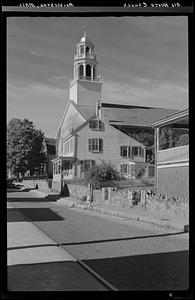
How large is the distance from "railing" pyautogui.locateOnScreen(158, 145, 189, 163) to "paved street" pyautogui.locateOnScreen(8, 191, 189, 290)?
9265 mm

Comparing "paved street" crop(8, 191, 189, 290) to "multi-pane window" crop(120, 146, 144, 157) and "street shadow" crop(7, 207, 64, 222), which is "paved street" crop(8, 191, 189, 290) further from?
"multi-pane window" crop(120, 146, 144, 157)

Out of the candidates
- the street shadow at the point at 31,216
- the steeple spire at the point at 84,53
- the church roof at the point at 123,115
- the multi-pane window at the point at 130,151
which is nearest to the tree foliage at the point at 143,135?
the church roof at the point at 123,115

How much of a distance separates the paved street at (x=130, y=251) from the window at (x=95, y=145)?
26377mm

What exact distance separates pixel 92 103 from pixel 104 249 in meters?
38.9

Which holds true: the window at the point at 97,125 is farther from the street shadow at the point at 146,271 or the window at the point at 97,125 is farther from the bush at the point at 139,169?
the street shadow at the point at 146,271

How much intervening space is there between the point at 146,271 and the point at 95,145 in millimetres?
35776

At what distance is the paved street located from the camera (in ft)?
21.1

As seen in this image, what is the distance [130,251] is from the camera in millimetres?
9445

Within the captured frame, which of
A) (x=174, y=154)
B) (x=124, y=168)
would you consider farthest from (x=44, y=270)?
(x=124, y=168)

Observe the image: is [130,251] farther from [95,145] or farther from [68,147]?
[68,147]

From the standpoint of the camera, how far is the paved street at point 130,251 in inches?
253
